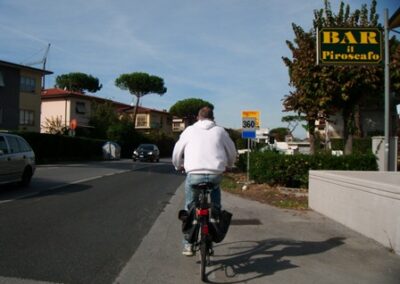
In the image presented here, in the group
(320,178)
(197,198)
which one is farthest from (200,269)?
(320,178)

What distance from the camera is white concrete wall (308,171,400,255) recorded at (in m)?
6.75

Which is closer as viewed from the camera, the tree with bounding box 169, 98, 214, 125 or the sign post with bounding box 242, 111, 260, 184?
the sign post with bounding box 242, 111, 260, 184

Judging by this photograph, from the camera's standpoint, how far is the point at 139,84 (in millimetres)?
73000

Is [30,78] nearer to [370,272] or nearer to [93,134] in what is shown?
[93,134]

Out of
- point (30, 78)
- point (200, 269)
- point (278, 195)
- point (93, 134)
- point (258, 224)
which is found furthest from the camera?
point (93, 134)

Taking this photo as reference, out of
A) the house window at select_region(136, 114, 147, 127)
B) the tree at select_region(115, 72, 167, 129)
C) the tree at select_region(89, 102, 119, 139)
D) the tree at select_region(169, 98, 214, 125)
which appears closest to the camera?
the tree at select_region(89, 102, 119, 139)

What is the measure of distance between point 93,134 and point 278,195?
4424cm

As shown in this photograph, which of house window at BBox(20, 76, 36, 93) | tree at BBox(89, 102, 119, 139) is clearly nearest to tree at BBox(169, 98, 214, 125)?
tree at BBox(89, 102, 119, 139)

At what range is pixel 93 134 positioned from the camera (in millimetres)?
55281

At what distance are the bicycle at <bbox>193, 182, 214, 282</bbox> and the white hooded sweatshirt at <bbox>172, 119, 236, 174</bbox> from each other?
21 centimetres

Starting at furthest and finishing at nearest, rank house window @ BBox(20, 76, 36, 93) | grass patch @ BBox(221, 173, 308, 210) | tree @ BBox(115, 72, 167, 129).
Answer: tree @ BBox(115, 72, 167, 129) < house window @ BBox(20, 76, 36, 93) < grass patch @ BBox(221, 173, 308, 210)

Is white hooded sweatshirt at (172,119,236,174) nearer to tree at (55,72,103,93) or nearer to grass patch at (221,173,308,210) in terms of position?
grass patch at (221,173,308,210)

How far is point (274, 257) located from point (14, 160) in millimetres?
9034

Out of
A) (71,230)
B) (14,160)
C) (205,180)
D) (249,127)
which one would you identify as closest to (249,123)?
(249,127)
